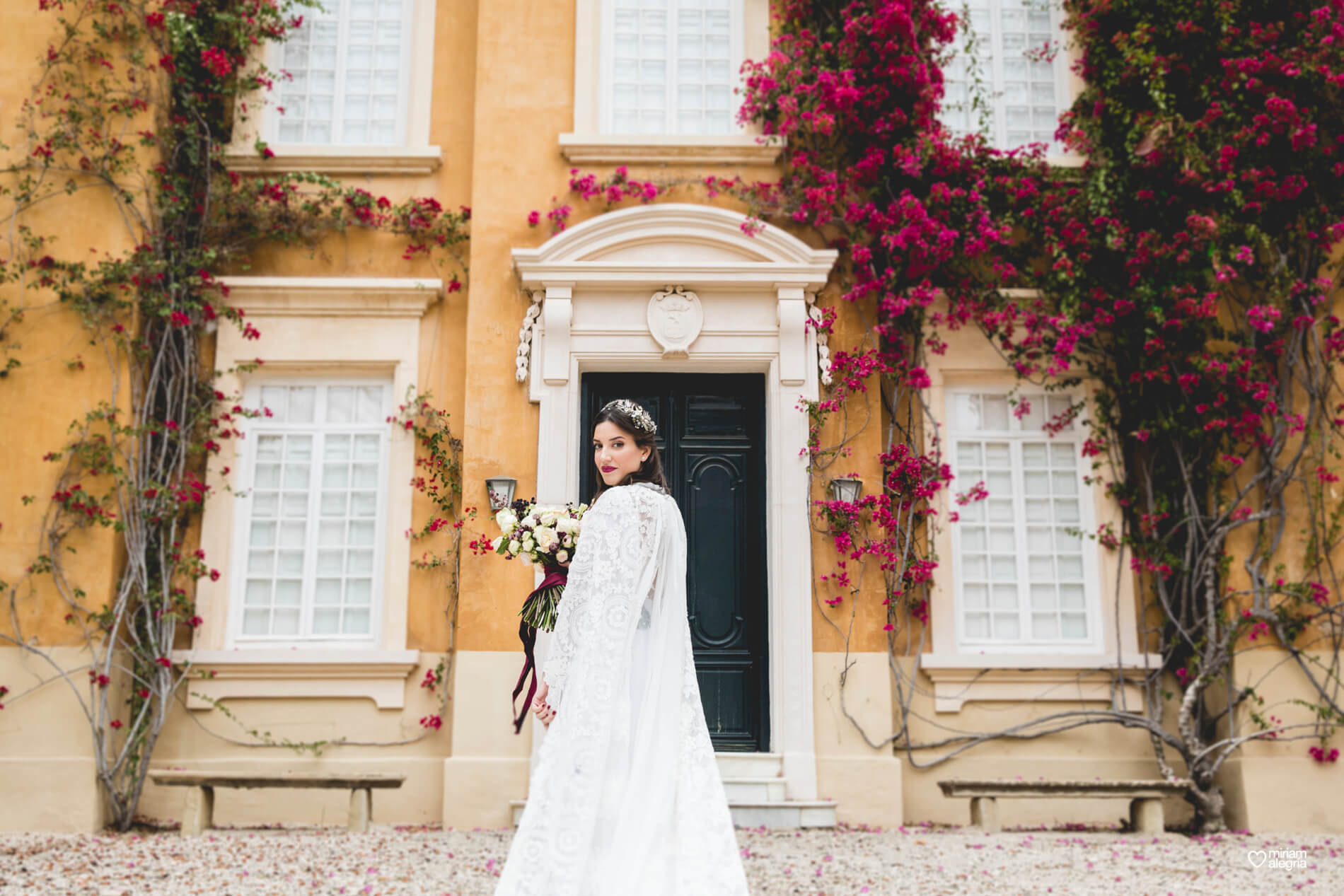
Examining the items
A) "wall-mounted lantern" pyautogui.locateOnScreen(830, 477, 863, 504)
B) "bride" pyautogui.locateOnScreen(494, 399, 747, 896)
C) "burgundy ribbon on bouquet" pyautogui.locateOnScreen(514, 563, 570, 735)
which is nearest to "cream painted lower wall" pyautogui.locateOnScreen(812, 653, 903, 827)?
"wall-mounted lantern" pyautogui.locateOnScreen(830, 477, 863, 504)

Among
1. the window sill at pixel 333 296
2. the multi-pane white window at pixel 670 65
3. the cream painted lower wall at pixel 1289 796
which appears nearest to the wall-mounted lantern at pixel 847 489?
the multi-pane white window at pixel 670 65

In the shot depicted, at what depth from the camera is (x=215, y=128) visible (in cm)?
709

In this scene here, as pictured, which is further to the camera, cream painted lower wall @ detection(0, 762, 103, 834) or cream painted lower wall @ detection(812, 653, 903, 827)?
cream painted lower wall @ detection(812, 653, 903, 827)

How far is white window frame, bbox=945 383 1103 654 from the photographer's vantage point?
6.66m

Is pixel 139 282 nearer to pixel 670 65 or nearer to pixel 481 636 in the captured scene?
pixel 481 636

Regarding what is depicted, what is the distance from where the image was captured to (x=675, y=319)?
660 cm

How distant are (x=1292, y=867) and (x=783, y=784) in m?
2.63

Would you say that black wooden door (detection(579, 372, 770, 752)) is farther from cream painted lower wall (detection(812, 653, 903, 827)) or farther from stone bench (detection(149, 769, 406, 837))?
stone bench (detection(149, 769, 406, 837))

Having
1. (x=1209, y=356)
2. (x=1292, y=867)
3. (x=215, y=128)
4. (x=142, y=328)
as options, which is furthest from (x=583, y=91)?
(x=1292, y=867)

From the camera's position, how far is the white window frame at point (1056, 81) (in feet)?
23.7

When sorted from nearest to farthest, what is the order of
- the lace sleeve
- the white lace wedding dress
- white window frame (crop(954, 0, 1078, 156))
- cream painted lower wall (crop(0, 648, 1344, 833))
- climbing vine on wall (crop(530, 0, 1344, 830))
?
the white lace wedding dress < the lace sleeve < cream painted lower wall (crop(0, 648, 1344, 833)) < climbing vine on wall (crop(530, 0, 1344, 830)) < white window frame (crop(954, 0, 1078, 156))

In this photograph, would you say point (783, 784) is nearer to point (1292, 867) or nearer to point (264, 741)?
point (1292, 867)

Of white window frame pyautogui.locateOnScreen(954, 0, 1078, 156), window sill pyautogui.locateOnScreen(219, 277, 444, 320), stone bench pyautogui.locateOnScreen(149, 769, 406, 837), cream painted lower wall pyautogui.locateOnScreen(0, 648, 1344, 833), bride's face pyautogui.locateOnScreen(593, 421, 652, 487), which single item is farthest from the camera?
white window frame pyautogui.locateOnScreen(954, 0, 1078, 156)

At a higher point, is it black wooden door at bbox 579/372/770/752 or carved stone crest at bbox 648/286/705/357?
carved stone crest at bbox 648/286/705/357
